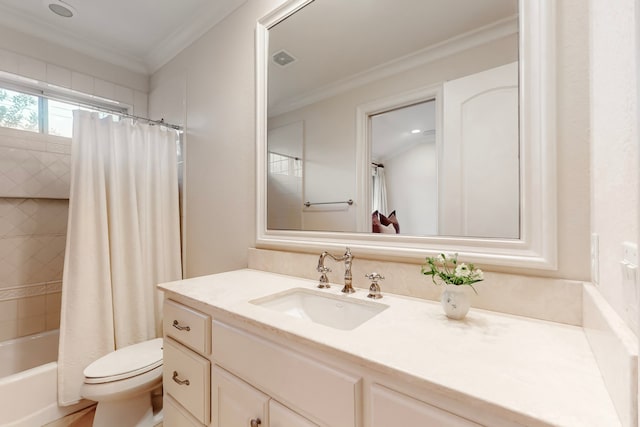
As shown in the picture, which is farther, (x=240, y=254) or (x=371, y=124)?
(x=240, y=254)

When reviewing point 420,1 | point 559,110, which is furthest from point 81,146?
point 559,110

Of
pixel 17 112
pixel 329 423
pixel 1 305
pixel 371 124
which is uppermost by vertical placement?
pixel 17 112

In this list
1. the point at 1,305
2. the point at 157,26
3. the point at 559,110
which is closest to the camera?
the point at 559,110

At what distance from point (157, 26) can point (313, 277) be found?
2175 millimetres

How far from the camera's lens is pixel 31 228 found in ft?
6.59

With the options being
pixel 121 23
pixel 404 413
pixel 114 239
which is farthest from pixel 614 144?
pixel 121 23

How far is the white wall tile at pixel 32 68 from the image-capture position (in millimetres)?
1943

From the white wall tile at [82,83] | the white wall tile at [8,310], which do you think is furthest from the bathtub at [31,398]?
the white wall tile at [82,83]

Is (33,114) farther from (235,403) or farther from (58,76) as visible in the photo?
(235,403)

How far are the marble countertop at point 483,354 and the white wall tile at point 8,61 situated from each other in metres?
2.34

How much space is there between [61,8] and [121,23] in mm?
326

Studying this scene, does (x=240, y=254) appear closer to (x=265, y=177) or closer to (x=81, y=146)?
(x=265, y=177)

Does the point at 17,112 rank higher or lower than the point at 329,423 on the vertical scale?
higher

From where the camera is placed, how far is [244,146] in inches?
66.4
